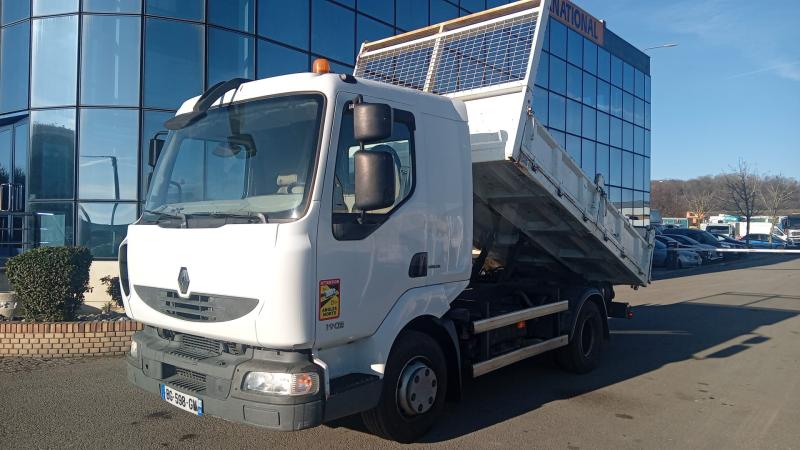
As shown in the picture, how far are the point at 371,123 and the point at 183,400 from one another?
2268 millimetres

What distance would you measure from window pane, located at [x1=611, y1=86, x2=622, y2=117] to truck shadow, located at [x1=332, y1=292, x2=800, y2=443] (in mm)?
15695

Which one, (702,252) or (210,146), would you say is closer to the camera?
(210,146)

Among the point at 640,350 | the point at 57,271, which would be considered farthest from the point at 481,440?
the point at 57,271

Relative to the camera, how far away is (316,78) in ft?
13.3

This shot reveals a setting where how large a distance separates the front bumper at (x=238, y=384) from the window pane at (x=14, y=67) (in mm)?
10370

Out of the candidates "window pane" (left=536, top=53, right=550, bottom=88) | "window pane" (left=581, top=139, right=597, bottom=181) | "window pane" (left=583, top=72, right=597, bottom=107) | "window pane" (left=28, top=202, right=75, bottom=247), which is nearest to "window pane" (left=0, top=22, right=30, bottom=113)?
"window pane" (left=28, top=202, right=75, bottom=247)

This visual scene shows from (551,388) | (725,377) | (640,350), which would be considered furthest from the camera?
(640,350)

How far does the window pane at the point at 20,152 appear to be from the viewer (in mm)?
12234

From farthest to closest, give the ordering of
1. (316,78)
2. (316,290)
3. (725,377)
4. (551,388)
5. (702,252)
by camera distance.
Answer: (702,252)
(725,377)
(551,388)
(316,78)
(316,290)

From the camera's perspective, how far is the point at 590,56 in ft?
83.2

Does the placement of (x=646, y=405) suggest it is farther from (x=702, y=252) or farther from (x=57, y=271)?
(x=702, y=252)

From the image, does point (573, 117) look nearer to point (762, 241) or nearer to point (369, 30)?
point (369, 30)

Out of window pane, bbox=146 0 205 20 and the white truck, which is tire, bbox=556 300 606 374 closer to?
the white truck

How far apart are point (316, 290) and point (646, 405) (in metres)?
3.83
